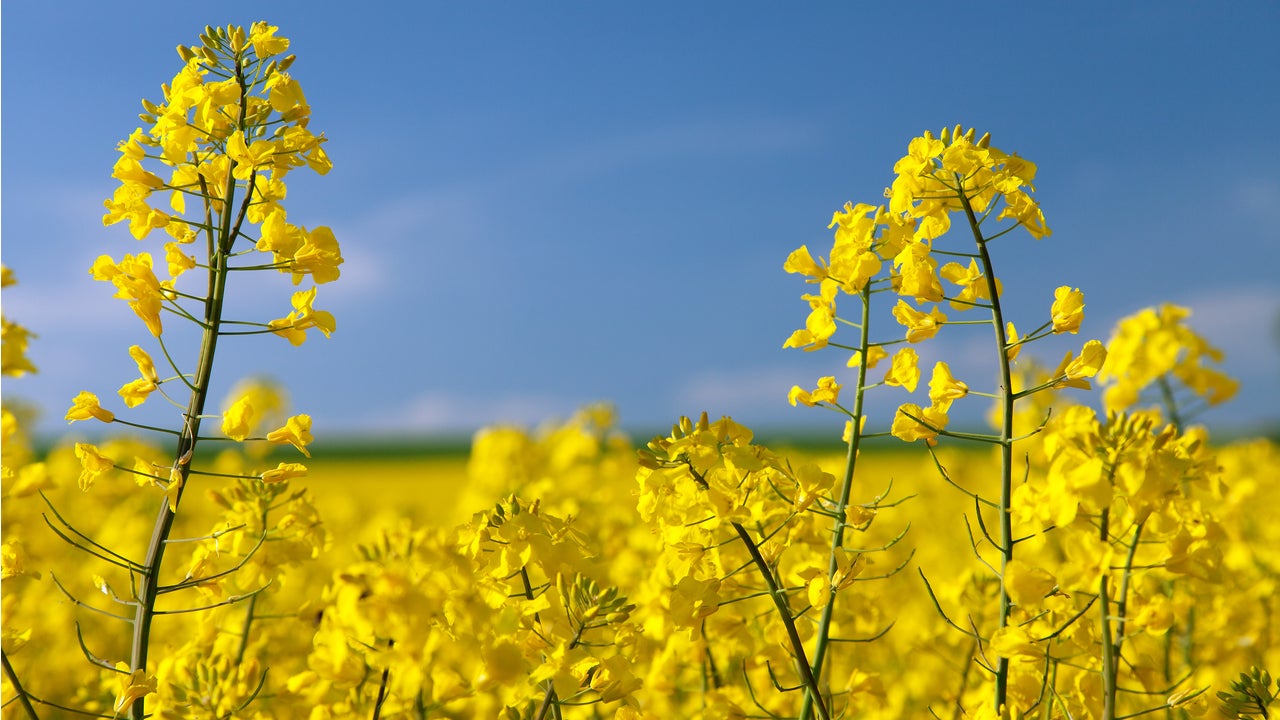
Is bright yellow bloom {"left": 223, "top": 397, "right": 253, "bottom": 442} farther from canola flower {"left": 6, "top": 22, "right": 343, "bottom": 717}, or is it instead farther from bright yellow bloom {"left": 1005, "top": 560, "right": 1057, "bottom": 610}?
bright yellow bloom {"left": 1005, "top": 560, "right": 1057, "bottom": 610}

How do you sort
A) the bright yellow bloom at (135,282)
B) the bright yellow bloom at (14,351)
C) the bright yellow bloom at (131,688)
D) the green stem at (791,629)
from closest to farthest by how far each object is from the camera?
the green stem at (791,629) < the bright yellow bloom at (131,688) < the bright yellow bloom at (135,282) < the bright yellow bloom at (14,351)

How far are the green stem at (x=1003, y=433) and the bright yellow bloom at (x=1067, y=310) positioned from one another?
0.46 ft

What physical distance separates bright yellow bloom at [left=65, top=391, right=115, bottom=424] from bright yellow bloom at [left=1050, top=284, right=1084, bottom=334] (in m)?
2.14

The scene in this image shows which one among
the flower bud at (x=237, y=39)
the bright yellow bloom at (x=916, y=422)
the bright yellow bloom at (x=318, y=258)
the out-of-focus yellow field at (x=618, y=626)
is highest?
the flower bud at (x=237, y=39)

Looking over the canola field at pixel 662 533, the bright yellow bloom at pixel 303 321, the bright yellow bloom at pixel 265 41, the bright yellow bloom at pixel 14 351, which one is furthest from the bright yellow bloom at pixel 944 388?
the bright yellow bloom at pixel 14 351

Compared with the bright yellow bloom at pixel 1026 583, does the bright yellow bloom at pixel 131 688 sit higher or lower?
lower

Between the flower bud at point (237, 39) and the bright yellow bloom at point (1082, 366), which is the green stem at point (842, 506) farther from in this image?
the flower bud at point (237, 39)

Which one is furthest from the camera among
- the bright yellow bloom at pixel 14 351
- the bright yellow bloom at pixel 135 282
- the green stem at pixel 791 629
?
the bright yellow bloom at pixel 14 351

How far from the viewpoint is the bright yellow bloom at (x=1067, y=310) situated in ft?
6.58

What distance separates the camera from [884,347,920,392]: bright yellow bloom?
2129mm

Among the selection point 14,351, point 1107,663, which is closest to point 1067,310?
point 1107,663

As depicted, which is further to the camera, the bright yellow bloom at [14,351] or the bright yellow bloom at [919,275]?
the bright yellow bloom at [14,351]

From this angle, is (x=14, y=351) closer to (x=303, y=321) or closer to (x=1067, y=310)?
(x=303, y=321)

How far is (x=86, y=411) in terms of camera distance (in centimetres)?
211
